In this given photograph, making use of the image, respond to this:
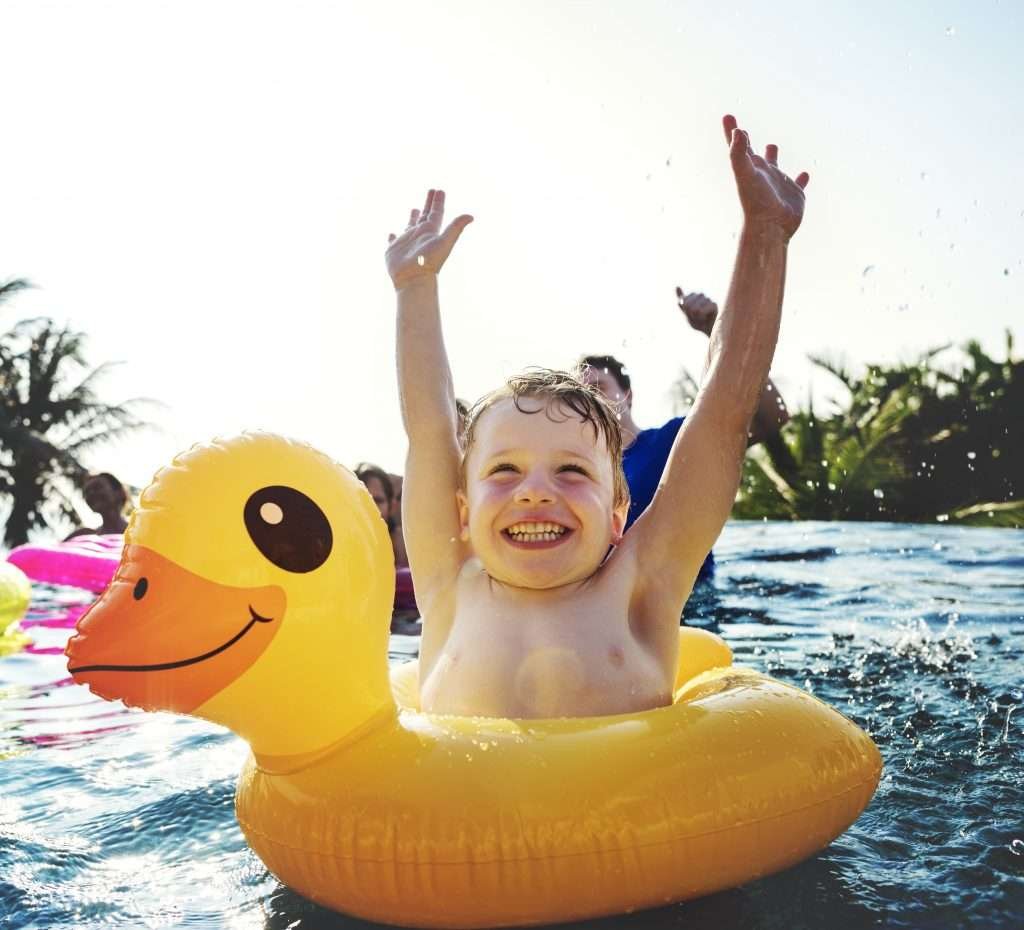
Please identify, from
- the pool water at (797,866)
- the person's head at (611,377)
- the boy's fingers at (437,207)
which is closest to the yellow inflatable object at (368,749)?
the pool water at (797,866)

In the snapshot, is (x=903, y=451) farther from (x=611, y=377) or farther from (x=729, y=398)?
(x=729, y=398)

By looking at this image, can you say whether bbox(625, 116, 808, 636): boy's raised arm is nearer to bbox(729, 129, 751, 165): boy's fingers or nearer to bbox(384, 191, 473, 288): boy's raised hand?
bbox(729, 129, 751, 165): boy's fingers

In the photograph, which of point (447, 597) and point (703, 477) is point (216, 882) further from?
point (703, 477)

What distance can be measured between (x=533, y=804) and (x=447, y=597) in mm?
875

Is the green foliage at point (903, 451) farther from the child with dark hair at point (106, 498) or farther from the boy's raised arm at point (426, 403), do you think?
the boy's raised arm at point (426, 403)

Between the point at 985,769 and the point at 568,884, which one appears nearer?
the point at 568,884

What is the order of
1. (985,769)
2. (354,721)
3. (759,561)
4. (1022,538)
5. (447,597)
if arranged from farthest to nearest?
(1022,538) → (759,561) → (985,769) → (447,597) → (354,721)

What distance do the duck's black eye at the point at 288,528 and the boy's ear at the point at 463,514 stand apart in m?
0.71

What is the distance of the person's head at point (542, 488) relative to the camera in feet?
7.36

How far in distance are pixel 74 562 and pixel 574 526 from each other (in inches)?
309

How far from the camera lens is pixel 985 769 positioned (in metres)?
2.91

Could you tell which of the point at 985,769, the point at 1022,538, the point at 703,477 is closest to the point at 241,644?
the point at 703,477

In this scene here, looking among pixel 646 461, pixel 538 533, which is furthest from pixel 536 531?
pixel 646 461

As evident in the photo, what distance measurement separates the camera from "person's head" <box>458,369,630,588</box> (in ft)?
7.36
